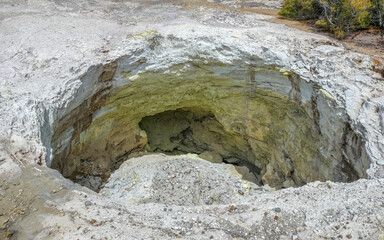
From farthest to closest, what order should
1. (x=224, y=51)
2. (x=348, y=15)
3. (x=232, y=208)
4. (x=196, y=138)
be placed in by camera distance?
(x=196, y=138) → (x=348, y=15) → (x=224, y=51) → (x=232, y=208)

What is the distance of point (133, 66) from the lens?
10070mm

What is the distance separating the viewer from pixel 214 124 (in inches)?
544

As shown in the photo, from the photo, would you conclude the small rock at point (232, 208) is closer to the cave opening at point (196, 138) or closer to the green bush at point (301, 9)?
the cave opening at point (196, 138)

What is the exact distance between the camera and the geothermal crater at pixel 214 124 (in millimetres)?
8805

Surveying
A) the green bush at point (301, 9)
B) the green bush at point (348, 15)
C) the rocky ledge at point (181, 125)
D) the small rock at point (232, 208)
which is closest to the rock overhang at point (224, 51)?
the rocky ledge at point (181, 125)

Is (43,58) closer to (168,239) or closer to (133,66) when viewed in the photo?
(133,66)

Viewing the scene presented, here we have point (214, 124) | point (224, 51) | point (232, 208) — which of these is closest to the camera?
point (232, 208)

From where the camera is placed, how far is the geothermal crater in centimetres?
880

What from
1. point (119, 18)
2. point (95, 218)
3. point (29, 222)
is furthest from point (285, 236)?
point (119, 18)

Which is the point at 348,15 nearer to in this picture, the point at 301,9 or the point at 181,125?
the point at 301,9

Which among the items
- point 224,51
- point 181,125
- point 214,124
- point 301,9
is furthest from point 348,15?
point 181,125

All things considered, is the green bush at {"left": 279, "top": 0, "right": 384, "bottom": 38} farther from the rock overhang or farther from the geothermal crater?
the geothermal crater

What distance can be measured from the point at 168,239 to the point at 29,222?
6.77 feet

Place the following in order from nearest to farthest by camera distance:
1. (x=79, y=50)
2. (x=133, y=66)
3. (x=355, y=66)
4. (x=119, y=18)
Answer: (x=355, y=66), (x=79, y=50), (x=133, y=66), (x=119, y=18)
